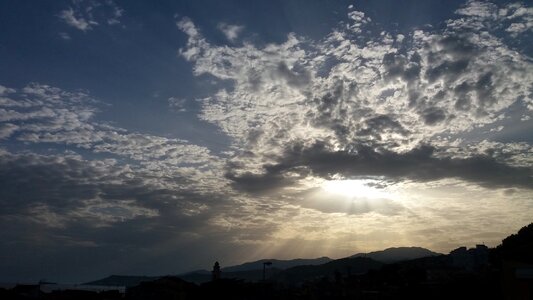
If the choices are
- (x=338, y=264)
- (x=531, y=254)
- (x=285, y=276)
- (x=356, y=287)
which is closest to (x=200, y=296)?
(x=356, y=287)

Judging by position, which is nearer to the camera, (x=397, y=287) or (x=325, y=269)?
(x=397, y=287)

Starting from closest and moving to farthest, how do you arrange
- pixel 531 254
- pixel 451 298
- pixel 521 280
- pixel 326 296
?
pixel 521 280, pixel 531 254, pixel 451 298, pixel 326 296

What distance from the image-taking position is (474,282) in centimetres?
3581

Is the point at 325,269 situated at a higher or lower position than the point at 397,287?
higher

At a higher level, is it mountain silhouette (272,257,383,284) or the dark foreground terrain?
mountain silhouette (272,257,383,284)

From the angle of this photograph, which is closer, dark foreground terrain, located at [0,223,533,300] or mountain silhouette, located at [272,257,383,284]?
dark foreground terrain, located at [0,223,533,300]

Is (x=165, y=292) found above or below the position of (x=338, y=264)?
below

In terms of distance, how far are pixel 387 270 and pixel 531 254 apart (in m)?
43.8

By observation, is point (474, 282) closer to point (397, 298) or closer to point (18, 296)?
point (397, 298)

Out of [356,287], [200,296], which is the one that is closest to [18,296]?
[200,296]

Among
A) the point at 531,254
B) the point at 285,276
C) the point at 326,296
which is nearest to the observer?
the point at 531,254

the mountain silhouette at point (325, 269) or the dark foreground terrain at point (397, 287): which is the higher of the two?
the mountain silhouette at point (325, 269)

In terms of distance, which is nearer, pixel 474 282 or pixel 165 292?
pixel 474 282

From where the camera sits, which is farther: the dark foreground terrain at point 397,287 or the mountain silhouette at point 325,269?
the mountain silhouette at point 325,269
